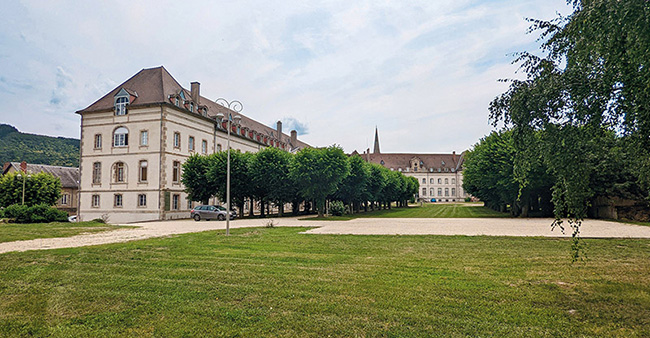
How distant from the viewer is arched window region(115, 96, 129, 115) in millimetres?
42406

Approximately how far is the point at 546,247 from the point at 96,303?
1211 centimetres

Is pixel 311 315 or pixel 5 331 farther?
pixel 311 315

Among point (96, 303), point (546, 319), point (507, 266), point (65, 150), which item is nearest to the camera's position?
point (546, 319)

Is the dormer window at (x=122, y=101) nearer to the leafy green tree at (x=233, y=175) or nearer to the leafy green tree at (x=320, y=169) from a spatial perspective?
the leafy green tree at (x=233, y=175)

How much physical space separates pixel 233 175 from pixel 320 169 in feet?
29.5

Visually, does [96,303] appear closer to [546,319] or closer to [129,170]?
[546,319]

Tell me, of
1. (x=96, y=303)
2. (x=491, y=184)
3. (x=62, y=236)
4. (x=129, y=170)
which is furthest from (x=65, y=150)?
(x=96, y=303)

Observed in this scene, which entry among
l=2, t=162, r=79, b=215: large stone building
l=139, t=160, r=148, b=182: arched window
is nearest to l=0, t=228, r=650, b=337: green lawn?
l=139, t=160, r=148, b=182: arched window

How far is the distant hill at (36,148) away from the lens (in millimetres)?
80812

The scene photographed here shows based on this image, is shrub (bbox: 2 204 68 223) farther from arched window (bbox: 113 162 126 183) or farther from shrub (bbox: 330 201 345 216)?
shrub (bbox: 330 201 345 216)

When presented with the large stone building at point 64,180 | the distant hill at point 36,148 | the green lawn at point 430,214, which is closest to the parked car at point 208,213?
the green lawn at point 430,214

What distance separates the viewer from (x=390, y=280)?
7.40 meters

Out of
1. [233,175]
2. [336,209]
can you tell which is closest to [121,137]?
[233,175]

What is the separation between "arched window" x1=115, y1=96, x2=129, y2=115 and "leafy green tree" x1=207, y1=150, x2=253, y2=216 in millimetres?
12109
